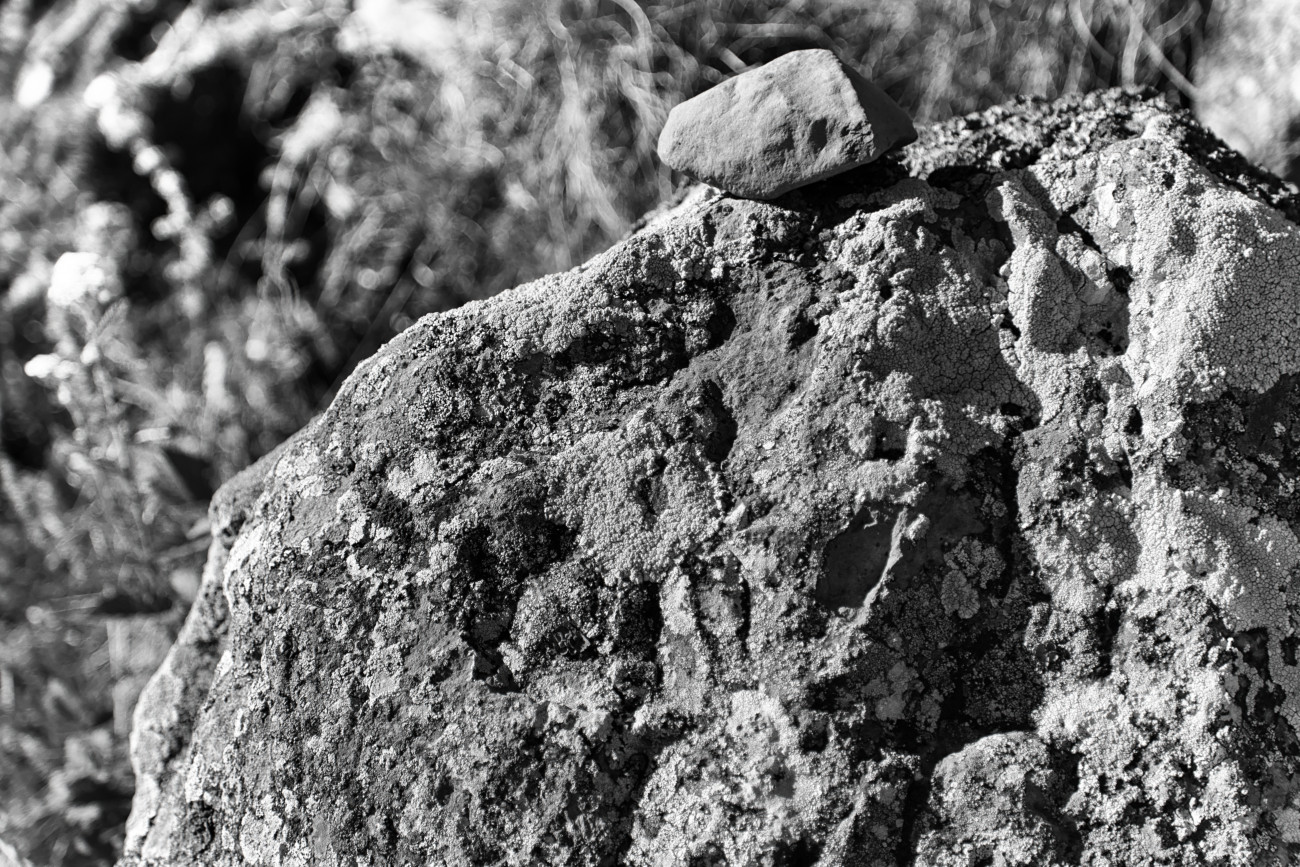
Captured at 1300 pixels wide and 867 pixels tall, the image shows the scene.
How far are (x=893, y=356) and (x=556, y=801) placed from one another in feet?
2.44

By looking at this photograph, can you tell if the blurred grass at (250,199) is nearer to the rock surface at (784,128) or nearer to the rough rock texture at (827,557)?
the rough rock texture at (827,557)

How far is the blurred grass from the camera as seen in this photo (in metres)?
3.08

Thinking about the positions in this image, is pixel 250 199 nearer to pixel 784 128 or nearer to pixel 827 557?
pixel 784 128

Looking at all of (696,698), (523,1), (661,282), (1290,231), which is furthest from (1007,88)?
(696,698)

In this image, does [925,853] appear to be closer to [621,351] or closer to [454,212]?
[621,351]

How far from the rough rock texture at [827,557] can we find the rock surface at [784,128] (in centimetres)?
7

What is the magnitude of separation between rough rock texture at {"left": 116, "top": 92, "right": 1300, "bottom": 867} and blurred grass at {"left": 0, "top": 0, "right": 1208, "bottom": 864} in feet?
4.53

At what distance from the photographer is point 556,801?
1.37m

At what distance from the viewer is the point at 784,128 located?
1.58 metres

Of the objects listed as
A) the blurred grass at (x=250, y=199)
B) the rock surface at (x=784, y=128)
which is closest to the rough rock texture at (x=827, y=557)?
the rock surface at (x=784, y=128)

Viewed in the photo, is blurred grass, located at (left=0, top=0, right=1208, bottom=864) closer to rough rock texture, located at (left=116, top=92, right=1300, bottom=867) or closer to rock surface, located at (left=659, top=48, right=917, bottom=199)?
rough rock texture, located at (left=116, top=92, right=1300, bottom=867)

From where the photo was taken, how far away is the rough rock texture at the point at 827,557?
1.32 meters

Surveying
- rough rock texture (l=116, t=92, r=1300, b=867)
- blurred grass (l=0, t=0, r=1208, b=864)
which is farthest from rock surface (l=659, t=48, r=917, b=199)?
blurred grass (l=0, t=0, r=1208, b=864)

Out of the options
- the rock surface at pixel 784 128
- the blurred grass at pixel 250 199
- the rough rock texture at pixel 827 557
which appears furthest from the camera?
the blurred grass at pixel 250 199
